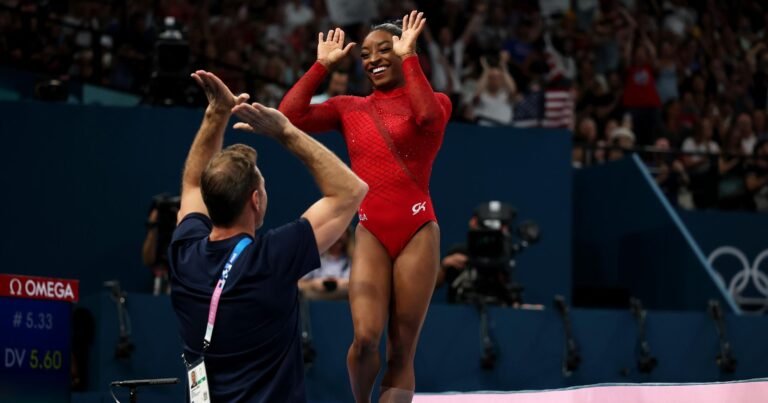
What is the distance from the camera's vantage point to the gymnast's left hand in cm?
559

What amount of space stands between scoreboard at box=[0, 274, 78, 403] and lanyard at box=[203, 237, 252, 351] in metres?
2.40

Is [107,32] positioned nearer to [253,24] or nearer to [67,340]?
[253,24]

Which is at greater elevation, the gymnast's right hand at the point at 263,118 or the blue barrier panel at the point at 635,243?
the gymnast's right hand at the point at 263,118

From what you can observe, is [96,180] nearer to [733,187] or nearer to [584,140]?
[584,140]

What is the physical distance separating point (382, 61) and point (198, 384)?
221 centimetres

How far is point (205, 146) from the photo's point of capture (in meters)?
4.52

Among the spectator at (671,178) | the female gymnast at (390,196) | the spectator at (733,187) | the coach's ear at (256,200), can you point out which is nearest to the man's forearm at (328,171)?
the coach's ear at (256,200)

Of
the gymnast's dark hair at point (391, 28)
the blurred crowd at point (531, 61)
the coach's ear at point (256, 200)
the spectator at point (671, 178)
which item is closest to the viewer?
the coach's ear at point (256, 200)

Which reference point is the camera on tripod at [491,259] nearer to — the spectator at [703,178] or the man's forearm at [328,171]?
the spectator at [703,178]

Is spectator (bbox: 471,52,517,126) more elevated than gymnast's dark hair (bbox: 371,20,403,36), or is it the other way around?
gymnast's dark hair (bbox: 371,20,403,36)

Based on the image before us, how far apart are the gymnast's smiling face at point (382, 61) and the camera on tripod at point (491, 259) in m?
3.11

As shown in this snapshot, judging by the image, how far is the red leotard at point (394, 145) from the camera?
18.3 ft

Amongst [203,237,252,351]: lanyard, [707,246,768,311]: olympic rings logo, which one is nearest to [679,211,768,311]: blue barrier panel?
[707,246,768,311]: olympic rings logo

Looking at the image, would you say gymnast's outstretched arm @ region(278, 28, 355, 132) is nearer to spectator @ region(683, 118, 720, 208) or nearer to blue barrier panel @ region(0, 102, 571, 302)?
blue barrier panel @ region(0, 102, 571, 302)
